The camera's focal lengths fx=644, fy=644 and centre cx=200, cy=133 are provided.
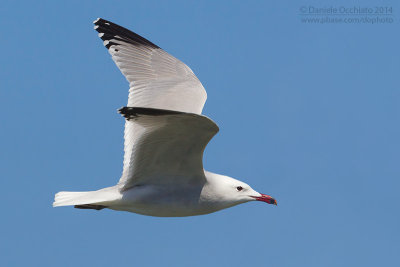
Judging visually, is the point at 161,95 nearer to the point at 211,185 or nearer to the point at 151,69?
the point at 151,69

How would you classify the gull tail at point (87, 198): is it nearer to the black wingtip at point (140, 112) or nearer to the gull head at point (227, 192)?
the gull head at point (227, 192)

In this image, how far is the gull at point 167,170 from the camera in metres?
6.03

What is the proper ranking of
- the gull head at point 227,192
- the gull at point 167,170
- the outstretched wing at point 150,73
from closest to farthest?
the gull at point 167,170, the gull head at point 227,192, the outstretched wing at point 150,73

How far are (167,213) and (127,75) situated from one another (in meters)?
2.45

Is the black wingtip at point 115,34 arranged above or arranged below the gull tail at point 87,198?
above

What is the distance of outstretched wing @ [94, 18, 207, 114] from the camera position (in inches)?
319

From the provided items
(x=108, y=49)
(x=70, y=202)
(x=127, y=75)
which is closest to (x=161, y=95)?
(x=127, y=75)

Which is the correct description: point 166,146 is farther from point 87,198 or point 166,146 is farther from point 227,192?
point 87,198

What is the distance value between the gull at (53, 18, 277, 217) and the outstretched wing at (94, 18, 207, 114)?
0.02 metres

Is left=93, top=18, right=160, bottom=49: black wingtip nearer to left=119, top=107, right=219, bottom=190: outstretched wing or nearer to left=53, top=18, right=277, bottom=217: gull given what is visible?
left=53, top=18, right=277, bottom=217: gull

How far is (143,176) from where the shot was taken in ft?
22.6

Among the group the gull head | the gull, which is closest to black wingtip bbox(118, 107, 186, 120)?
the gull

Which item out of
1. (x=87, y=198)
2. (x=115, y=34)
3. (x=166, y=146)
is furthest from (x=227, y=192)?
(x=115, y=34)

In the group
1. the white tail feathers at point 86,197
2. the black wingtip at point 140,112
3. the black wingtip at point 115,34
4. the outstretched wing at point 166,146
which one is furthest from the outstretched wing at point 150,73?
the black wingtip at point 140,112
